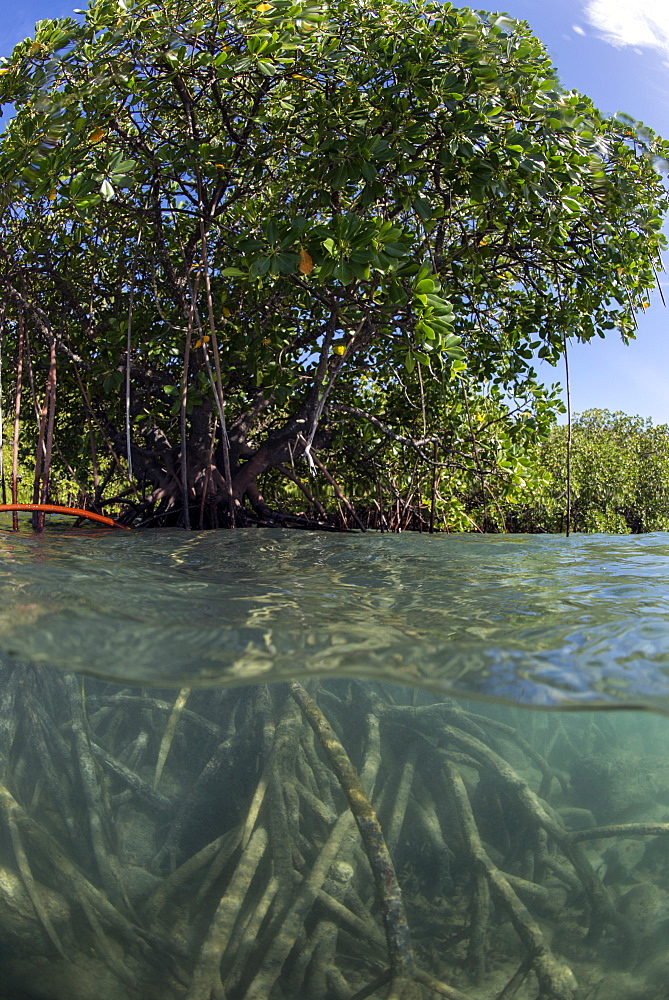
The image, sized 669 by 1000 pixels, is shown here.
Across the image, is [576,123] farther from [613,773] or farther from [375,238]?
[613,773]

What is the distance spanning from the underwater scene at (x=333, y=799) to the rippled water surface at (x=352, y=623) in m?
0.01

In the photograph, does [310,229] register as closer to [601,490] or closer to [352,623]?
[352,623]

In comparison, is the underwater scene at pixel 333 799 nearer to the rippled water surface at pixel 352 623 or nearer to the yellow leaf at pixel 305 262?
the rippled water surface at pixel 352 623

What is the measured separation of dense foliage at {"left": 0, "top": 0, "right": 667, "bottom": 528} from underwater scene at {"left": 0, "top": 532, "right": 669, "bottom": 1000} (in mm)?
2396

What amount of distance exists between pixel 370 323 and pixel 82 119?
2187mm

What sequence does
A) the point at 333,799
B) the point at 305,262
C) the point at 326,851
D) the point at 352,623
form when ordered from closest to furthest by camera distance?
the point at 326,851
the point at 333,799
the point at 352,623
the point at 305,262

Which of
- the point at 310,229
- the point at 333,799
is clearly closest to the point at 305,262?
the point at 310,229

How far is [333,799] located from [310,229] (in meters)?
3.20

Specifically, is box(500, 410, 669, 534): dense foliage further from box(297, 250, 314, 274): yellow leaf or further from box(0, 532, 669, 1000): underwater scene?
box(0, 532, 669, 1000): underwater scene

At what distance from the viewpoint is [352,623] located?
250 centimetres

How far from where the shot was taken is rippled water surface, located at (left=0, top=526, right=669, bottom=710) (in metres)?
2.13

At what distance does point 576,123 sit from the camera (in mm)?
4316

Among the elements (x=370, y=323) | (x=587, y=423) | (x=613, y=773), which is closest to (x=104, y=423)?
(x=370, y=323)

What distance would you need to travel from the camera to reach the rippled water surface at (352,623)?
2.13 m
